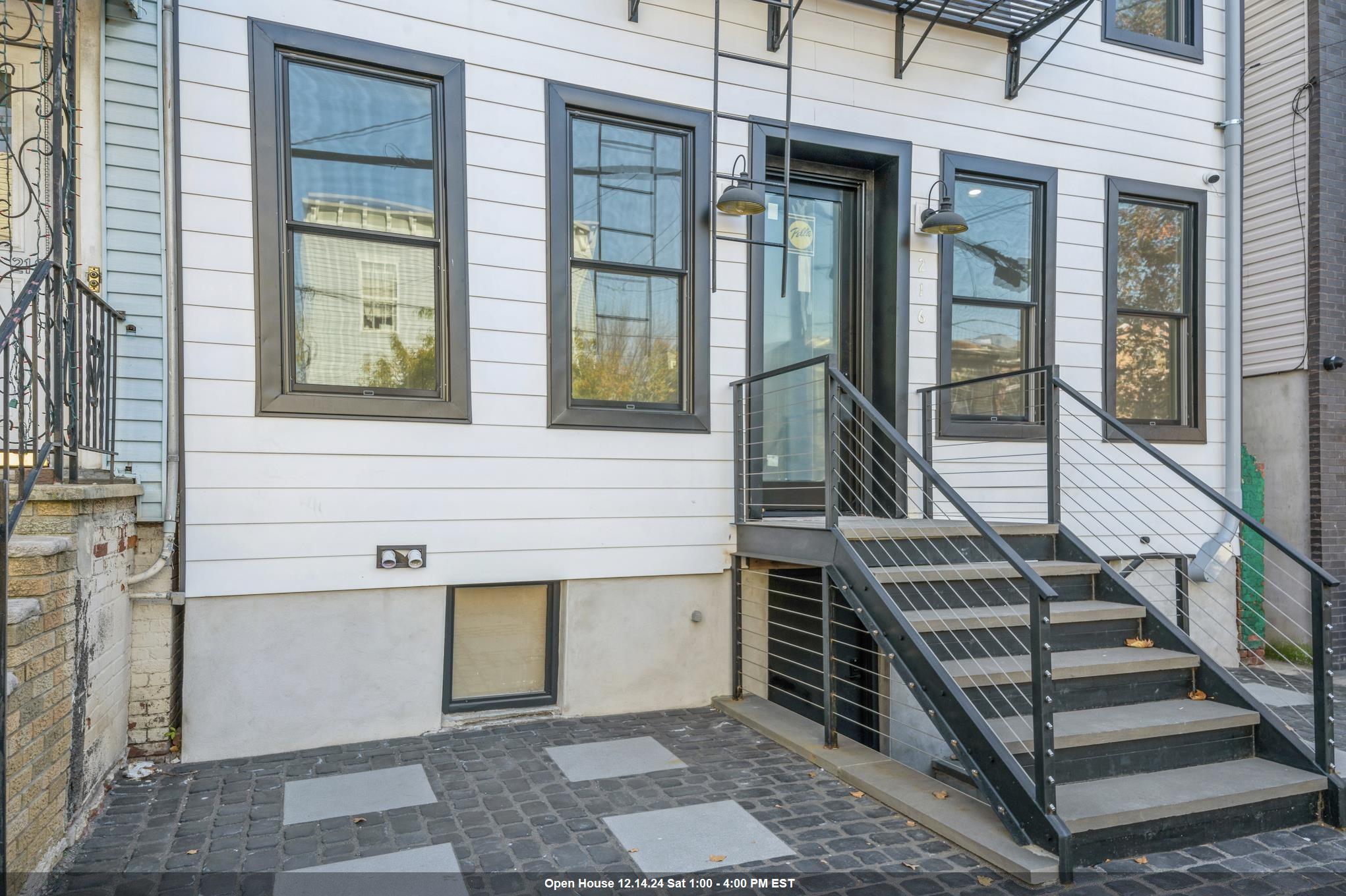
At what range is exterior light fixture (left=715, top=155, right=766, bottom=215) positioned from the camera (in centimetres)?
470

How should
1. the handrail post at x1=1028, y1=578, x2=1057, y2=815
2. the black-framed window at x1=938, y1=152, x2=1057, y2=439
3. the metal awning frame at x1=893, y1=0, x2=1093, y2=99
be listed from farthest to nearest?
the black-framed window at x1=938, y1=152, x2=1057, y2=439 < the metal awning frame at x1=893, y1=0, x2=1093, y2=99 < the handrail post at x1=1028, y1=578, x2=1057, y2=815

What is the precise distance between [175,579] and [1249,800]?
4.73m

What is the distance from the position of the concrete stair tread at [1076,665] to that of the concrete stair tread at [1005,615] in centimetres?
15

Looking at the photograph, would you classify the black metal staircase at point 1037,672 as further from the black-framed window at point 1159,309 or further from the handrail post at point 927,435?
the black-framed window at point 1159,309

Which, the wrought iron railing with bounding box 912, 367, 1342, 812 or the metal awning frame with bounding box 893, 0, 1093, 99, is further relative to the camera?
the wrought iron railing with bounding box 912, 367, 1342, 812

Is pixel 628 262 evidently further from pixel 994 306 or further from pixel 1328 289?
pixel 1328 289

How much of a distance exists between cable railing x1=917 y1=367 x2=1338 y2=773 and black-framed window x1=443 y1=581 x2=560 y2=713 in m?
2.41

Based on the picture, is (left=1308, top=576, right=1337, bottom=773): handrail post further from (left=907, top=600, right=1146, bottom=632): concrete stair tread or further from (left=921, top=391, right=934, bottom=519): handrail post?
(left=921, top=391, right=934, bottom=519): handrail post

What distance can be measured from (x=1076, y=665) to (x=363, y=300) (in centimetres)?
389

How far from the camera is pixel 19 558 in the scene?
270 centimetres

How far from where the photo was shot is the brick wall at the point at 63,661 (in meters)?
2.58

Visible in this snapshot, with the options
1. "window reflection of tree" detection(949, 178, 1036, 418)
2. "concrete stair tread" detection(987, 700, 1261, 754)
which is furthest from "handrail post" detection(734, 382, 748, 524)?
"concrete stair tread" detection(987, 700, 1261, 754)

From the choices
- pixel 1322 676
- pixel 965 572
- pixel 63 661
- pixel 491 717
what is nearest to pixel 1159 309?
pixel 965 572

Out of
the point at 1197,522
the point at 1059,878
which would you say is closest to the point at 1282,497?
the point at 1197,522
